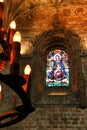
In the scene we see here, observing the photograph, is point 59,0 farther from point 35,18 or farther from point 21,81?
point 21,81

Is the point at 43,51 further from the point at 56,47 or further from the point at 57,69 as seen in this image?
the point at 57,69

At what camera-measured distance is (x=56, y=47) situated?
1223cm

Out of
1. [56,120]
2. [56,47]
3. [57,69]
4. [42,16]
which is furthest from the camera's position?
[42,16]

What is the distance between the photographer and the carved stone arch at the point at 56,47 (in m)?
11.3

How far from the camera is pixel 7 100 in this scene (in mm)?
10984

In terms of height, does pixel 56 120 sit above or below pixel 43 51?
below

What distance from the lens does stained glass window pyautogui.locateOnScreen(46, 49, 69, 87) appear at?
37.9 ft

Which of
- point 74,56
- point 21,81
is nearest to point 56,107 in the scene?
Answer: point 74,56

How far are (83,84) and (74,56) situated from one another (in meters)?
1.17

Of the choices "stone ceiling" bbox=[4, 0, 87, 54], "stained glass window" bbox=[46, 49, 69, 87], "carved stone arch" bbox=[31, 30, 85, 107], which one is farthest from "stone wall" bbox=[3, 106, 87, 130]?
"stone ceiling" bbox=[4, 0, 87, 54]

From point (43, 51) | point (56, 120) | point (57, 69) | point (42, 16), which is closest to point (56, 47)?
point (43, 51)

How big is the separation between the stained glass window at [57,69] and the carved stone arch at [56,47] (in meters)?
0.17

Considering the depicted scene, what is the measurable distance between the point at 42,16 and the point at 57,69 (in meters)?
2.13

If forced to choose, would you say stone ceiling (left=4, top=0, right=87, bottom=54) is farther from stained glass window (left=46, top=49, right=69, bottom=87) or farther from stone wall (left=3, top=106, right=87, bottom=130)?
stone wall (left=3, top=106, right=87, bottom=130)
